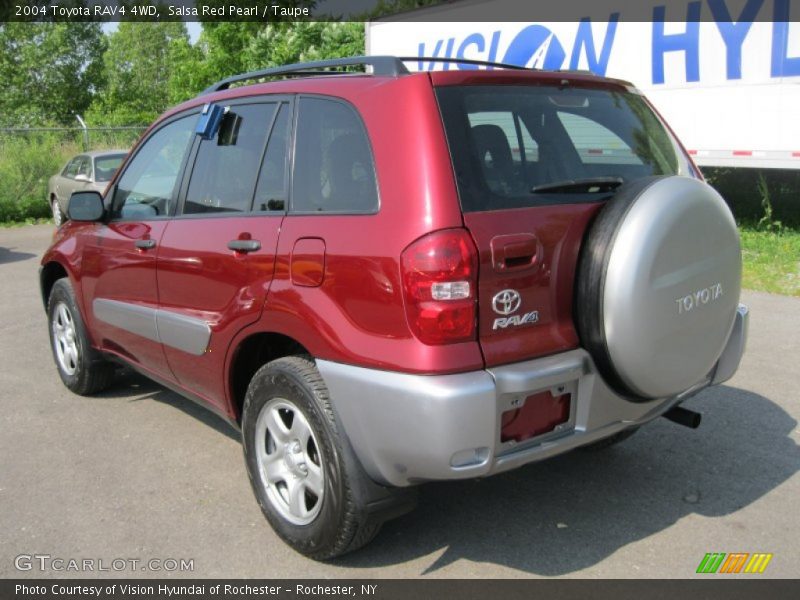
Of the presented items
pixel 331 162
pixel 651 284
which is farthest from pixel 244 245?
pixel 651 284

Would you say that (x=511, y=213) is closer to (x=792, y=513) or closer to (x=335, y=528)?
(x=335, y=528)

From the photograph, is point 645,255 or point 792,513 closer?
point 645,255

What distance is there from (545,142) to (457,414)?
1252 mm

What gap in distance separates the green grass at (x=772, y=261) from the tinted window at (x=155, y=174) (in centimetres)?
652

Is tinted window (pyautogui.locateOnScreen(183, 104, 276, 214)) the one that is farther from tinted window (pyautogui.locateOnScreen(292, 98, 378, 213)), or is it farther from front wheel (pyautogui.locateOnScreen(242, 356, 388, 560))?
front wheel (pyautogui.locateOnScreen(242, 356, 388, 560))

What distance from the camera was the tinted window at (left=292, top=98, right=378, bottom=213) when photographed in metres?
2.95

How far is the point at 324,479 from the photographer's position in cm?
298

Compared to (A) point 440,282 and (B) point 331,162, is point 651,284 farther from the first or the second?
(B) point 331,162

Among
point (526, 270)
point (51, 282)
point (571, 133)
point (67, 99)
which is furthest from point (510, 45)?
point (67, 99)

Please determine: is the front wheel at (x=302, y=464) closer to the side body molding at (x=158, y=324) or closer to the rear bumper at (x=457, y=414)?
the rear bumper at (x=457, y=414)

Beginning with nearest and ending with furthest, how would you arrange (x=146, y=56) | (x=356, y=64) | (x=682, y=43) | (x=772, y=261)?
(x=356, y=64), (x=772, y=261), (x=682, y=43), (x=146, y=56)

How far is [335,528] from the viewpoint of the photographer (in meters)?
3.00

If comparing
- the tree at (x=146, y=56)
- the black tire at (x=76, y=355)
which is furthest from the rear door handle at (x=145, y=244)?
the tree at (x=146, y=56)
